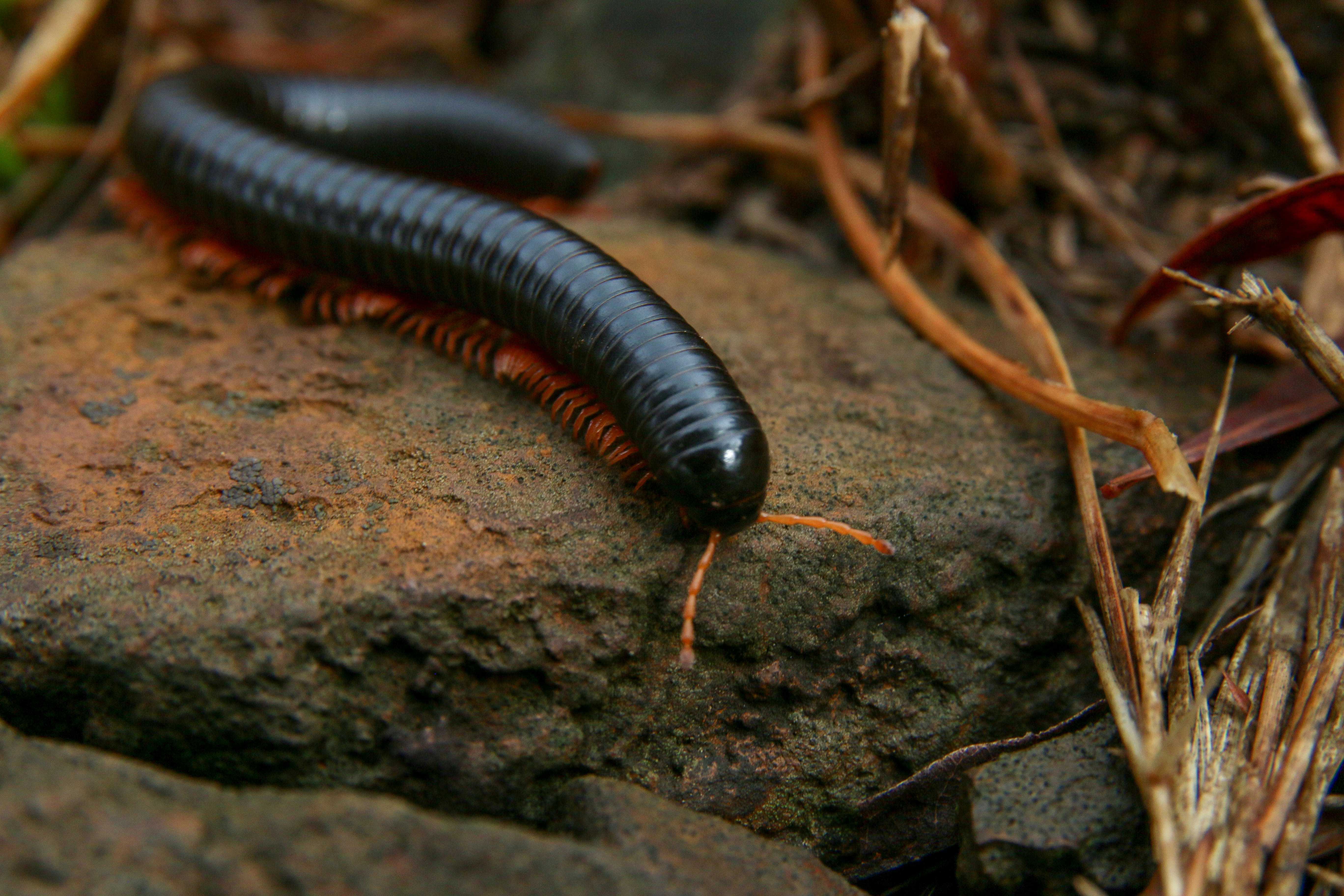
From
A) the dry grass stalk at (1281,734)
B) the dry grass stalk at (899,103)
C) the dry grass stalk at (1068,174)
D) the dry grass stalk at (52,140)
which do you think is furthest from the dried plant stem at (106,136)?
the dry grass stalk at (1281,734)

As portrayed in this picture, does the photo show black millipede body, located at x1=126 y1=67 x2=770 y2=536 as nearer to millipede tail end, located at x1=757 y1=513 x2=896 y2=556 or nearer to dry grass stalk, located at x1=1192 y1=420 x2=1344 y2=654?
millipede tail end, located at x1=757 y1=513 x2=896 y2=556

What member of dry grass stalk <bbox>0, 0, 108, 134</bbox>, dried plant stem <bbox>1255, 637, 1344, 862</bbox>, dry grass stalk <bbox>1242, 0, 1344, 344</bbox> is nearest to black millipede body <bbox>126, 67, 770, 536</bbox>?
dry grass stalk <bbox>0, 0, 108, 134</bbox>

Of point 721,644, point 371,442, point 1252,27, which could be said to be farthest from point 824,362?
point 1252,27

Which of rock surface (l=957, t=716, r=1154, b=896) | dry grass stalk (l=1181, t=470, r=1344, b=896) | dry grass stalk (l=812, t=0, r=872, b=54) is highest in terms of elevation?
dry grass stalk (l=812, t=0, r=872, b=54)

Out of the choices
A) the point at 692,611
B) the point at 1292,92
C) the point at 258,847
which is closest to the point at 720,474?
the point at 692,611

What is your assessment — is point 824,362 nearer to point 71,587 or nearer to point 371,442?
point 371,442

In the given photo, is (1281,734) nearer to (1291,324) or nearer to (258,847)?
(1291,324)

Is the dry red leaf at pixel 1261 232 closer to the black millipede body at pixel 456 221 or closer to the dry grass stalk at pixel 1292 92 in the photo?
the dry grass stalk at pixel 1292 92
